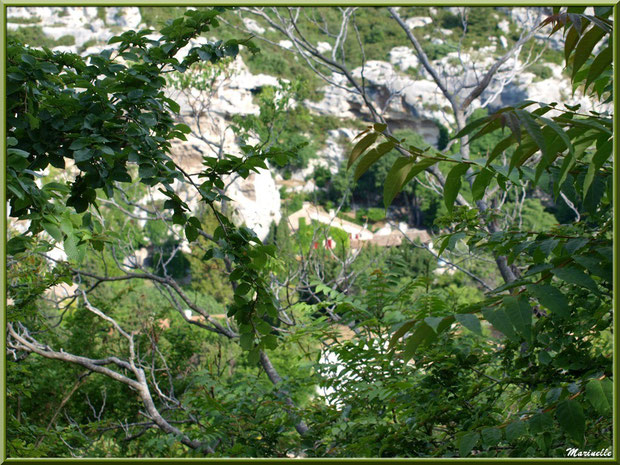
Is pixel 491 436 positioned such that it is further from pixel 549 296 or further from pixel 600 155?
pixel 600 155

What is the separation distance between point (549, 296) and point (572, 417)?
18 cm

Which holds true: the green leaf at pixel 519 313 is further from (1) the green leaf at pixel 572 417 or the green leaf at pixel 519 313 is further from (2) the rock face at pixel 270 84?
(2) the rock face at pixel 270 84

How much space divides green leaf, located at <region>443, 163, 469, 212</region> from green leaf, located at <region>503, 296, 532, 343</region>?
159 mm

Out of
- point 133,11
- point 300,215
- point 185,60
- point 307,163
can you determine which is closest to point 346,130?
point 307,163

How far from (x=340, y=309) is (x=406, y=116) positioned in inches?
251

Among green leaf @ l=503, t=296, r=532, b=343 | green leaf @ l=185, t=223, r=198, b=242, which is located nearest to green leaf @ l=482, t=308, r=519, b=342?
green leaf @ l=503, t=296, r=532, b=343

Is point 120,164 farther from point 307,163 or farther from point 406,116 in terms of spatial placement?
point 406,116

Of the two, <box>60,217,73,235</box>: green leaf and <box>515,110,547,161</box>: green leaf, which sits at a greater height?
<box>60,217,73,235</box>: green leaf

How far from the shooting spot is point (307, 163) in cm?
525

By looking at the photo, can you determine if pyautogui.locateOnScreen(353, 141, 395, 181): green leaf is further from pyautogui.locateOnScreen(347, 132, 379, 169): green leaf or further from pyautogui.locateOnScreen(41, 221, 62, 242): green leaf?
pyautogui.locateOnScreen(41, 221, 62, 242): green leaf

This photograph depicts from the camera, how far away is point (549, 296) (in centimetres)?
55

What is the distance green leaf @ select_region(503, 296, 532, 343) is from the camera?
0.51 metres

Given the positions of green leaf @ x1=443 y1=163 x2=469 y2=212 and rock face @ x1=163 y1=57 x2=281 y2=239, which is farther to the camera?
rock face @ x1=163 y1=57 x2=281 y2=239

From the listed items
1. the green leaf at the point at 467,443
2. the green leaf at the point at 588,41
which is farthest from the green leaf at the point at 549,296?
the green leaf at the point at 588,41
